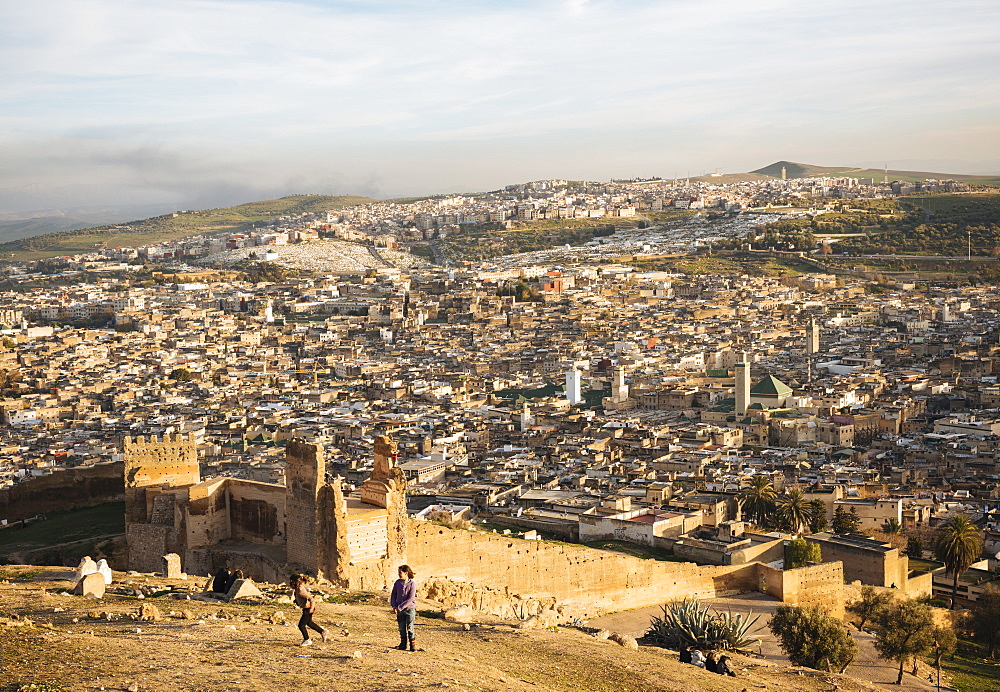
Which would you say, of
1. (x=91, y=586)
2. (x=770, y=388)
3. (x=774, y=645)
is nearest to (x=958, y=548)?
(x=774, y=645)

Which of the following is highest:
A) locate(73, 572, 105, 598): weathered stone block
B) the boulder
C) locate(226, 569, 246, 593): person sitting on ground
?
locate(73, 572, 105, 598): weathered stone block

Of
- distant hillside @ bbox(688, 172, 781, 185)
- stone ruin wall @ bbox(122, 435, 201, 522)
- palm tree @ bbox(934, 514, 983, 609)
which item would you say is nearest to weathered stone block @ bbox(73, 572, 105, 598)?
stone ruin wall @ bbox(122, 435, 201, 522)

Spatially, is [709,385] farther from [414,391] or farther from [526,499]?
[526,499]

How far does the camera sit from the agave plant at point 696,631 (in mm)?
13602

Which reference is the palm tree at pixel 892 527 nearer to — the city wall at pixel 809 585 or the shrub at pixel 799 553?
the shrub at pixel 799 553

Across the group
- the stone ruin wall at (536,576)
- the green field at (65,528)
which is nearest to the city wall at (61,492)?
the green field at (65,528)

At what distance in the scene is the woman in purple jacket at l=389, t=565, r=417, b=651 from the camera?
901 cm

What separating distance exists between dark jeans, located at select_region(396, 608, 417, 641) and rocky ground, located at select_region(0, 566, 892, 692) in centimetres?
18

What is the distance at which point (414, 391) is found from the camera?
46.8 m

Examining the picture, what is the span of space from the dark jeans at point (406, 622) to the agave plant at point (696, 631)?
4.97 m

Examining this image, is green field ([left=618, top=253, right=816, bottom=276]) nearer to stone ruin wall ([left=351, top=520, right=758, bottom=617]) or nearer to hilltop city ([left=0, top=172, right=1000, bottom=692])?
hilltop city ([left=0, top=172, right=1000, bottom=692])

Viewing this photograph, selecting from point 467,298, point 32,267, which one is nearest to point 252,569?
point 467,298

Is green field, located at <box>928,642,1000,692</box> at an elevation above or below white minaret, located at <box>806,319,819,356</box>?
below

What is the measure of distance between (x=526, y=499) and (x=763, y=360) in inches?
1236
